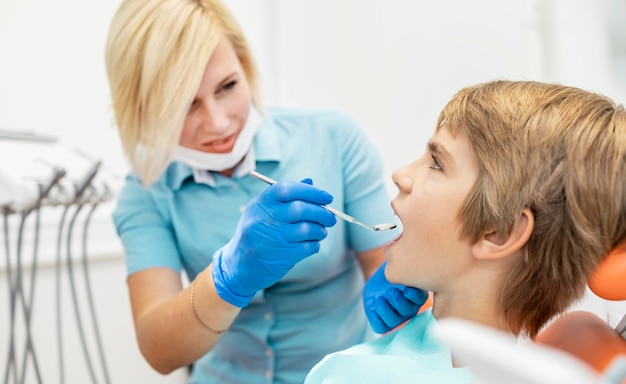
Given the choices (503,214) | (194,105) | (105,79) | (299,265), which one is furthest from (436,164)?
(105,79)

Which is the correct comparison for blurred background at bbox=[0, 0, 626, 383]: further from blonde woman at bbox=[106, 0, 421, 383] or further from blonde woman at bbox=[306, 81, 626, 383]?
blonde woman at bbox=[306, 81, 626, 383]

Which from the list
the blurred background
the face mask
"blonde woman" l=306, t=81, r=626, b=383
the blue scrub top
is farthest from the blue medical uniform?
the blurred background

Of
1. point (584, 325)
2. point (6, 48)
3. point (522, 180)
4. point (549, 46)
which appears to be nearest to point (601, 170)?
point (522, 180)

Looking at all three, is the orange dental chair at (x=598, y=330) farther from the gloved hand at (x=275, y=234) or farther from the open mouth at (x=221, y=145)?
the open mouth at (x=221, y=145)

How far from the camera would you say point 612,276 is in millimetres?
847

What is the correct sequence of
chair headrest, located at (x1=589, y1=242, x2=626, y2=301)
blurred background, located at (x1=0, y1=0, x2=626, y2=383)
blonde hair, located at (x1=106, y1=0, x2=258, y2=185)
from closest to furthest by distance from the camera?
1. chair headrest, located at (x1=589, y1=242, x2=626, y2=301)
2. blonde hair, located at (x1=106, y1=0, x2=258, y2=185)
3. blurred background, located at (x1=0, y1=0, x2=626, y2=383)

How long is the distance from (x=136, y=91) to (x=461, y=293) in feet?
2.56

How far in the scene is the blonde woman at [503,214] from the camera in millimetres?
890

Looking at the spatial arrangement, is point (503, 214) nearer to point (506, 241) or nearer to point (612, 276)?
point (506, 241)

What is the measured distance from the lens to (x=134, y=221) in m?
1.40

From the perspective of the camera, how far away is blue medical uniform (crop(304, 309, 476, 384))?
3.09 feet

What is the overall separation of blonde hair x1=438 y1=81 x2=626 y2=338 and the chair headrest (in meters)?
0.01

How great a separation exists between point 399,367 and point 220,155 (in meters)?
0.61

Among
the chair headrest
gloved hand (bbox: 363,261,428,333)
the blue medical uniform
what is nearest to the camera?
the chair headrest
